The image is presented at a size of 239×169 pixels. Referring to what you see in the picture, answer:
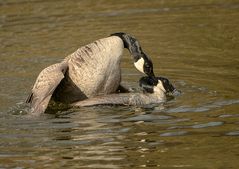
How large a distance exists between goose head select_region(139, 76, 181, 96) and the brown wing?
120 centimetres

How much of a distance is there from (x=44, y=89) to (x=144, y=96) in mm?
1364

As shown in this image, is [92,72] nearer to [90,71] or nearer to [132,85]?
[90,71]

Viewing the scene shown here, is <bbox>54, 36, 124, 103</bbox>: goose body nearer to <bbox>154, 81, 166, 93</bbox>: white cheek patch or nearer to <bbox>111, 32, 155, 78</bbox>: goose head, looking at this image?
<bbox>111, 32, 155, 78</bbox>: goose head

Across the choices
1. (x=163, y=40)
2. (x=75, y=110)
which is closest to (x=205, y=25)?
(x=163, y=40)

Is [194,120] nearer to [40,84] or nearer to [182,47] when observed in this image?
[40,84]

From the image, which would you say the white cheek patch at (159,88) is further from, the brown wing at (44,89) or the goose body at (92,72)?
the brown wing at (44,89)

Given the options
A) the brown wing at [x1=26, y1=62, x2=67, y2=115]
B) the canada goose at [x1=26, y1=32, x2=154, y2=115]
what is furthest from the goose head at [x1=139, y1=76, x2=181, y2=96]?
the brown wing at [x1=26, y1=62, x2=67, y2=115]

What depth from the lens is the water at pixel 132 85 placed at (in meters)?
7.53

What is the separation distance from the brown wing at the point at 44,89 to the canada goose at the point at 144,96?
522mm

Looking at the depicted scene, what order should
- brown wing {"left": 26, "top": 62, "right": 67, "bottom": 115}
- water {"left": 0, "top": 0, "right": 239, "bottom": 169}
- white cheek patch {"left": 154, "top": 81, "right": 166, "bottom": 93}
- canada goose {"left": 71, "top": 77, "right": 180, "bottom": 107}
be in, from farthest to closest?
white cheek patch {"left": 154, "top": 81, "right": 166, "bottom": 93} → canada goose {"left": 71, "top": 77, "right": 180, "bottom": 107} → brown wing {"left": 26, "top": 62, "right": 67, "bottom": 115} → water {"left": 0, "top": 0, "right": 239, "bottom": 169}

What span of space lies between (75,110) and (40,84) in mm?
555

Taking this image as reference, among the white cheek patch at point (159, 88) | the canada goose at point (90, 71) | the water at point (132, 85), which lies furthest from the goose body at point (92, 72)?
the white cheek patch at point (159, 88)

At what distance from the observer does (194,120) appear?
28.4ft

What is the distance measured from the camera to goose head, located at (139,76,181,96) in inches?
393
